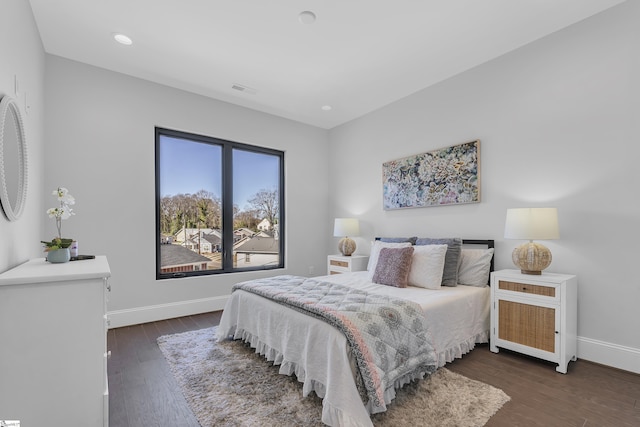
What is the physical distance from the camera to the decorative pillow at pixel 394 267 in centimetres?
291

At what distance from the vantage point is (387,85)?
377 cm

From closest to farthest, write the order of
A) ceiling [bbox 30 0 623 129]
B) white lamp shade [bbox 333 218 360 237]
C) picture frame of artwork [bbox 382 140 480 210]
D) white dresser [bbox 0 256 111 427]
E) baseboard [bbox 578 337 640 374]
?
white dresser [bbox 0 256 111 427] < baseboard [bbox 578 337 640 374] < ceiling [bbox 30 0 623 129] < picture frame of artwork [bbox 382 140 480 210] < white lamp shade [bbox 333 218 360 237]

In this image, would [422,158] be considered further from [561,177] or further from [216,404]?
[216,404]

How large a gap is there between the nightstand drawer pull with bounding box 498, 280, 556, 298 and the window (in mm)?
3189

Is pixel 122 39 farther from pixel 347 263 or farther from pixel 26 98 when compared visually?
pixel 347 263

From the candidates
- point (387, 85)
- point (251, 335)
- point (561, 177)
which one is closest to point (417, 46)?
point (387, 85)

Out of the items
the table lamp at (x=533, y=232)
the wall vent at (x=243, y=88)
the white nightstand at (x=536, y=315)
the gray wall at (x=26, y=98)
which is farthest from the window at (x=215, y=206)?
the table lamp at (x=533, y=232)

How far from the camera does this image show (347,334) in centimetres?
175

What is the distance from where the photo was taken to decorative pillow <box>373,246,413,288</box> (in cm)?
291

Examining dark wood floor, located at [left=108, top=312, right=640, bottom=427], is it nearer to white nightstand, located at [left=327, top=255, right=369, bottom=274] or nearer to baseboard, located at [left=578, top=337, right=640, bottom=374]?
baseboard, located at [left=578, top=337, right=640, bottom=374]

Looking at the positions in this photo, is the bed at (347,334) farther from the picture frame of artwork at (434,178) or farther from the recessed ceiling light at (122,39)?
→ the recessed ceiling light at (122,39)

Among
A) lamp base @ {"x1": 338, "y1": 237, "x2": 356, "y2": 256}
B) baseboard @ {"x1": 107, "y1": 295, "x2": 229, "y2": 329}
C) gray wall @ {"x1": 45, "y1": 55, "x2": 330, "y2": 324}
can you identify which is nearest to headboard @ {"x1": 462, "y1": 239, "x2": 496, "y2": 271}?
lamp base @ {"x1": 338, "y1": 237, "x2": 356, "y2": 256}

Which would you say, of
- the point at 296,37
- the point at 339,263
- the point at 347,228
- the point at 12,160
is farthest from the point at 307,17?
the point at 339,263

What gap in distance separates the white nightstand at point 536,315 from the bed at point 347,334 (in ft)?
0.64
